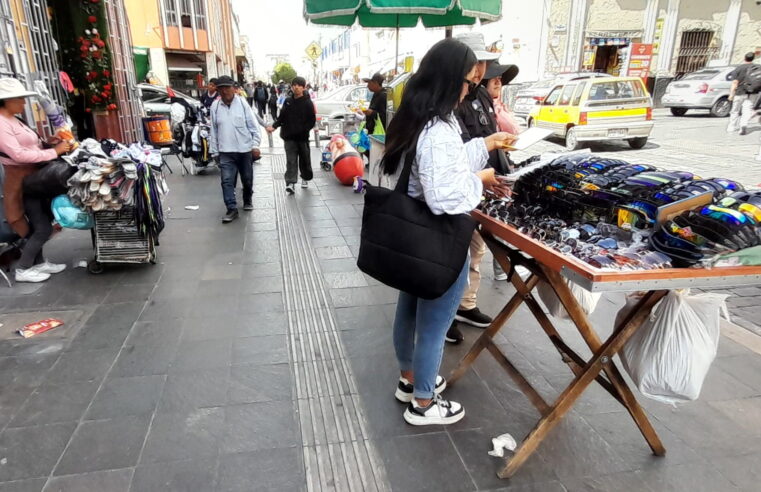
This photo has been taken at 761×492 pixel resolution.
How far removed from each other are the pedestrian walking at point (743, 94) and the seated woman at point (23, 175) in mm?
14037

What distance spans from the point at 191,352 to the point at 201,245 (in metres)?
2.32

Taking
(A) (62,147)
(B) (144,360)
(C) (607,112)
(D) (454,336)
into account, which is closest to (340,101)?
(C) (607,112)

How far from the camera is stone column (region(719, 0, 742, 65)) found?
2245cm

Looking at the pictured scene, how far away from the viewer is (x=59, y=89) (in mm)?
6504

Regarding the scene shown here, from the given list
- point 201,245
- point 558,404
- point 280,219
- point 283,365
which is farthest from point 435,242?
point 280,219

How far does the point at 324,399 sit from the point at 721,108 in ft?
65.6

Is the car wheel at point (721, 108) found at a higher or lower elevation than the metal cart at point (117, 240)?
higher

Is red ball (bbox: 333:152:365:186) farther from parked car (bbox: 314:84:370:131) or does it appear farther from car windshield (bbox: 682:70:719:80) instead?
car windshield (bbox: 682:70:719:80)

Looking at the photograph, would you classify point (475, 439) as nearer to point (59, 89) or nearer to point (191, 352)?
point (191, 352)

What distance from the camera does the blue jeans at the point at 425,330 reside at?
2270mm

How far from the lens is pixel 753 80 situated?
38.1 ft

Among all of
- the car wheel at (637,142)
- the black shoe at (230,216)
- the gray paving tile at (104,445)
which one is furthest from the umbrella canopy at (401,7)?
the car wheel at (637,142)

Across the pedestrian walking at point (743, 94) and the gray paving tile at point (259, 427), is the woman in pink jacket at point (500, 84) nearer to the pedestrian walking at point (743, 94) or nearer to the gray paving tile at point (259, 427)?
the gray paving tile at point (259, 427)

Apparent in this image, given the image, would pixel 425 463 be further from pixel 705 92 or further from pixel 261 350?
pixel 705 92
